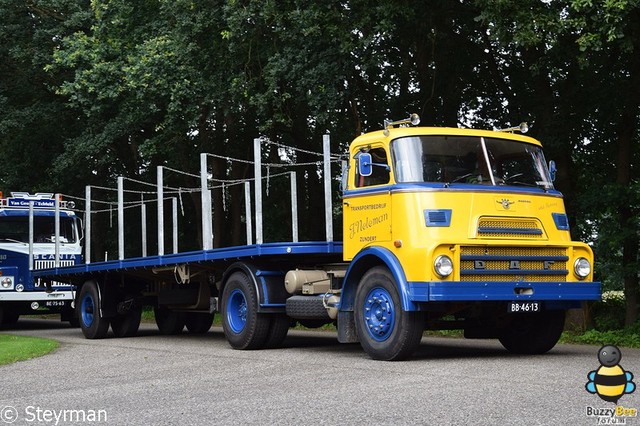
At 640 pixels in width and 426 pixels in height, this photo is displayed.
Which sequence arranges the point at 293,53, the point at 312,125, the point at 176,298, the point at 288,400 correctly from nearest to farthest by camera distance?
the point at 288,400 → the point at 176,298 → the point at 293,53 → the point at 312,125

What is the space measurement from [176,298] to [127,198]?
15940 millimetres

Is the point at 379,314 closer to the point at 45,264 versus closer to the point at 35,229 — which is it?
the point at 45,264

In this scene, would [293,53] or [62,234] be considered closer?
[293,53]

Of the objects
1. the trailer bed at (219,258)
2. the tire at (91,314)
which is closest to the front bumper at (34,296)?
the trailer bed at (219,258)

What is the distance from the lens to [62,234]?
25.5 m

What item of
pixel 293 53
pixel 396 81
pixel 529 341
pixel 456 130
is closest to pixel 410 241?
pixel 456 130

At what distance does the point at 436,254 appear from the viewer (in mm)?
12531

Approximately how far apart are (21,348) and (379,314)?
662 centimetres

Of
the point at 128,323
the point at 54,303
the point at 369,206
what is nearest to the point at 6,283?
the point at 54,303

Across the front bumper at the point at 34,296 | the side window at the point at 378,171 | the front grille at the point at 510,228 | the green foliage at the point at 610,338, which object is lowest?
the green foliage at the point at 610,338

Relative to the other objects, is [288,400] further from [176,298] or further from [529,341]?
[176,298]

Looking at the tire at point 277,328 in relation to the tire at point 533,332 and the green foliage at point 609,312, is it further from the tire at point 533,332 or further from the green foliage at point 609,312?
the green foliage at point 609,312

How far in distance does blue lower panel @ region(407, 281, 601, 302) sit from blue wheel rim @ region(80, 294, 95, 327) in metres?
9.89

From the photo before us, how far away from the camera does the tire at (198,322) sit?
2184 cm
